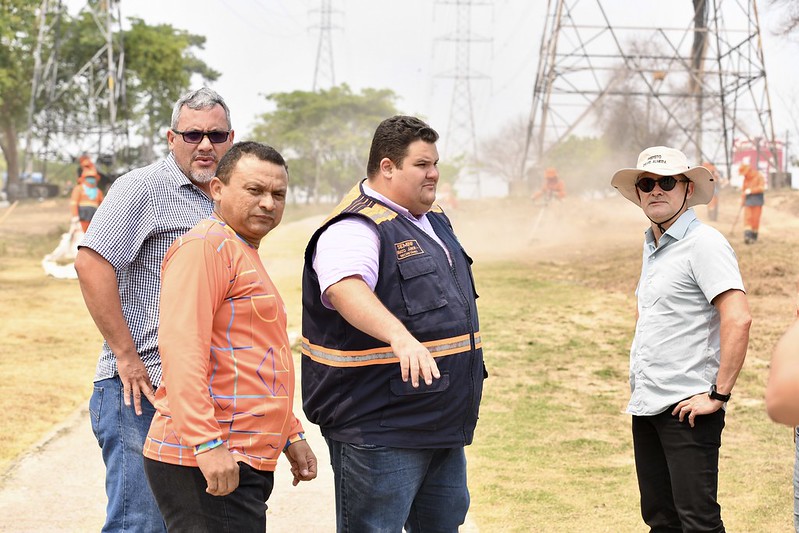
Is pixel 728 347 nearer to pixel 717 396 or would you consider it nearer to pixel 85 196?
pixel 717 396

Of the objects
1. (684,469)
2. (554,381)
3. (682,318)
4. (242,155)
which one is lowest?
(554,381)

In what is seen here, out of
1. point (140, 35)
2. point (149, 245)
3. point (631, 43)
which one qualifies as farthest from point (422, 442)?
point (140, 35)

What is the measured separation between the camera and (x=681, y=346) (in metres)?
3.71

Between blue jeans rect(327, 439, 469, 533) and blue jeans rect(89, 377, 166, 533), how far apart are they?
0.67m

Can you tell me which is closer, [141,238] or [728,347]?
[141,238]

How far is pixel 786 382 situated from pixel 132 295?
2.48m

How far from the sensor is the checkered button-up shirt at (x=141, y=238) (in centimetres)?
331

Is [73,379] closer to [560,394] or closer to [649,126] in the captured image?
[560,394]

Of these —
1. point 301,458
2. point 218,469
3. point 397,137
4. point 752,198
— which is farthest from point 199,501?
point 752,198

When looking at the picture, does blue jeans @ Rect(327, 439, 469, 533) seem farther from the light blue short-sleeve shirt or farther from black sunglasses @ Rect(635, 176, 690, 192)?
black sunglasses @ Rect(635, 176, 690, 192)

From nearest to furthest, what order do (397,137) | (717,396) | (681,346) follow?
1. (397,137)
2. (717,396)
3. (681,346)

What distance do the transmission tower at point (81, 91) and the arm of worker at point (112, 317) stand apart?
33333 mm

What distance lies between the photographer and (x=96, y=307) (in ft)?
10.8

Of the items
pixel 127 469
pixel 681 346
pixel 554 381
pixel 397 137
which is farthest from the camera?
pixel 554 381
